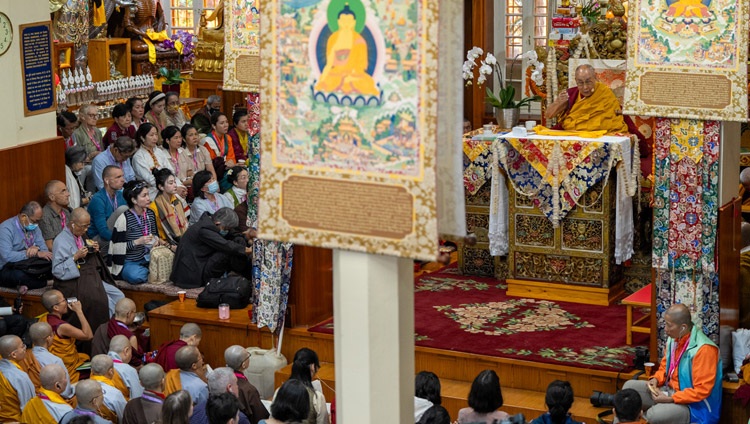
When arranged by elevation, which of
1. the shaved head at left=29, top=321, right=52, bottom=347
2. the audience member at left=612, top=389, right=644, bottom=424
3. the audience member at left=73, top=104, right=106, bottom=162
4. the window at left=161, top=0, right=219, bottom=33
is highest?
the window at left=161, top=0, right=219, bottom=33

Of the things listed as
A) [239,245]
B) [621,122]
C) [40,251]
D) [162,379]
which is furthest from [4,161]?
[621,122]

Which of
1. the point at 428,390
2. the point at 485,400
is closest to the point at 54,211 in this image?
the point at 428,390

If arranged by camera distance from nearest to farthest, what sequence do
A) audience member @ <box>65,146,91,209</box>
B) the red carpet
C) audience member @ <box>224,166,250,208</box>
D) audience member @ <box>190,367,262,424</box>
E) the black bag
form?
1. audience member @ <box>190,367,262,424</box>
2. the red carpet
3. the black bag
4. audience member @ <box>65,146,91,209</box>
5. audience member @ <box>224,166,250,208</box>

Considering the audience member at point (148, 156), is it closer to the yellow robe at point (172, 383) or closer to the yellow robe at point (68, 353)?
the yellow robe at point (68, 353)

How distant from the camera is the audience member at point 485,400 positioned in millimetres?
7352

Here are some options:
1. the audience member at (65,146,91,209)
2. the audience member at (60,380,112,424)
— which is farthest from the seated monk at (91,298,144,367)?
the audience member at (65,146,91,209)

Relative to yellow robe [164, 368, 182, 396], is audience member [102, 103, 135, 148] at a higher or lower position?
higher

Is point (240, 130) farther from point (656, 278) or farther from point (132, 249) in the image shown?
point (656, 278)

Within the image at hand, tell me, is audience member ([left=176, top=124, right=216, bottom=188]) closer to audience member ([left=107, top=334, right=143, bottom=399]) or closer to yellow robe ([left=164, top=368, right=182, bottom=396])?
audience member ([left=107, top=334, right=143, bottom=399])

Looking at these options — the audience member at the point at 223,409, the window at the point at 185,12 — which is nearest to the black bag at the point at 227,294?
the audience member at the point at 223,409

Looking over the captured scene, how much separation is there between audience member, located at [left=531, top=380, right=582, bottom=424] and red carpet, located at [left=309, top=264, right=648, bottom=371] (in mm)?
1512

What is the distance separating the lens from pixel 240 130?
14.5 metres

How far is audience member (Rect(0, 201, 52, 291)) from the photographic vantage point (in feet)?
34.6

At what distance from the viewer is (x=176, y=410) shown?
717 centimetres
